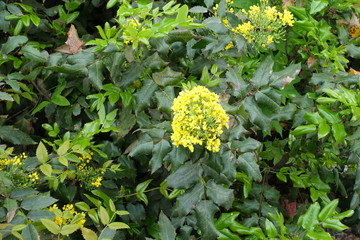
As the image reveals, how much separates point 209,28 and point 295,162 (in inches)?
37.0

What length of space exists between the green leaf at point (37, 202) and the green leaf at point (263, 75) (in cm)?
95

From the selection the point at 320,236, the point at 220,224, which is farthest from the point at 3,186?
the point at 320,236

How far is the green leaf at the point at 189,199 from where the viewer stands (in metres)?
1.61

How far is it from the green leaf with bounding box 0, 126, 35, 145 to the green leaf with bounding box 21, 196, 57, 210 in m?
0.67

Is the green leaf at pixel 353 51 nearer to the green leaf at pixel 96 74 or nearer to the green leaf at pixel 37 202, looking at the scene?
the green leaf at pixel 96 74

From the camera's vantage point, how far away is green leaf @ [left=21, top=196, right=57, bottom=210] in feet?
5.10

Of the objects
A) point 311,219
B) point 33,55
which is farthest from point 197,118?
point 33,55

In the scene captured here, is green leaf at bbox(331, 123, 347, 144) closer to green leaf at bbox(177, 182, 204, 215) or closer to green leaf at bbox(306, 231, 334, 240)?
green leaf at bbox(306, 231, 334, 240)

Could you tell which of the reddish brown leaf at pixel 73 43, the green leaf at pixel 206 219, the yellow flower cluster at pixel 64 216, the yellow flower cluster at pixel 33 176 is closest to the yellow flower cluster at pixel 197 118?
the green leaf at pixel 206 219

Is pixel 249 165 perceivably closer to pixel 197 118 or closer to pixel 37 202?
pixel 197 118

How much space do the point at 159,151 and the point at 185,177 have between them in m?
0.14

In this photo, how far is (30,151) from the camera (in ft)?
7.97

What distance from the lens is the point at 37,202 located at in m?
1.57

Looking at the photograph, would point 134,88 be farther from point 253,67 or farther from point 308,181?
point 308,181
